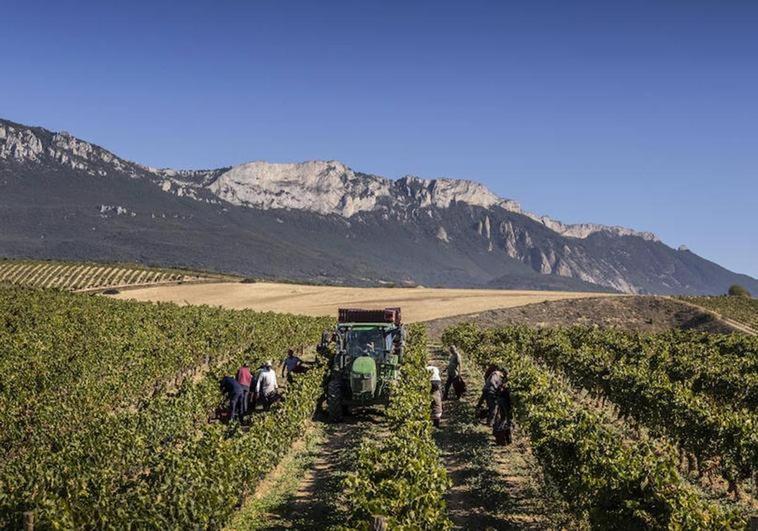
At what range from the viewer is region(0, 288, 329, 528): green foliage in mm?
9211

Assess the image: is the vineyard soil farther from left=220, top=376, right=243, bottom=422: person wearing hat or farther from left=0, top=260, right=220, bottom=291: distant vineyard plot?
left=0, top=260, right=220, bottom=291: distant vineyard plot

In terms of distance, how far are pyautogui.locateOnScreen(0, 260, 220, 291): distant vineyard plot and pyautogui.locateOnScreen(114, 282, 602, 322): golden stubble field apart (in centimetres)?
1093

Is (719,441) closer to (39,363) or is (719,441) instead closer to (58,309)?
(39,363)

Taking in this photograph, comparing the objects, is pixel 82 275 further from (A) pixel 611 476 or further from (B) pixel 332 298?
(A) pixel 611 476

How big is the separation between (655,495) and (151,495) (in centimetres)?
667

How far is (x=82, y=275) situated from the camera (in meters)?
101

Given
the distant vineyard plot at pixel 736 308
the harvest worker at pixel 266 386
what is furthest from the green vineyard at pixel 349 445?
the distant vineyard plot at pixel 736 308

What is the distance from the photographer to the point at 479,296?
7994 cm

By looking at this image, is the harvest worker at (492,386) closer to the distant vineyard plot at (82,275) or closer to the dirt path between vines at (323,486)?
the dirt path between vines at (323,486)

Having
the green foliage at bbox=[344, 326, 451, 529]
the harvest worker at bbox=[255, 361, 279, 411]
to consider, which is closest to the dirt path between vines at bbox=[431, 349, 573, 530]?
the green foliage at bbox=[344, 326, 451, 529]

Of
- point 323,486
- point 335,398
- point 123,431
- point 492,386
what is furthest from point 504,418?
point 123,431

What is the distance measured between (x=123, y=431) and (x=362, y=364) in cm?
684

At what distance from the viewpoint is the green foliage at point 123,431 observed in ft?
30.2

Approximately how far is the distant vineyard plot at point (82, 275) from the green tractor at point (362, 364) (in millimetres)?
76370
